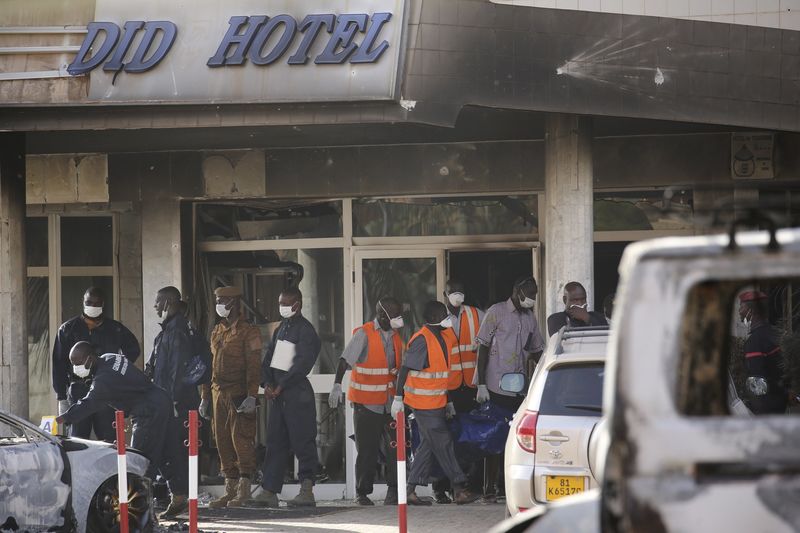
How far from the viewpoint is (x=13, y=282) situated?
45.3 feet

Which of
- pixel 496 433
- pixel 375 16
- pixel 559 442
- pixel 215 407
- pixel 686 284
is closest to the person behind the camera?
pixel 686 284

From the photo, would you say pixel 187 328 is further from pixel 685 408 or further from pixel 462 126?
pixel 685 408

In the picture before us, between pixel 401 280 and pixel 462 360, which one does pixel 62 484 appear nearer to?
pixel 462 360

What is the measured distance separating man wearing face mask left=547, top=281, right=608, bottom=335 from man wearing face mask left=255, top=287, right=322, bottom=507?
268 cm

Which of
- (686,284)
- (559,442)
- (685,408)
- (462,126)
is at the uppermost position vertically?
(462,126)

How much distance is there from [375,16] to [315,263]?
386 cm

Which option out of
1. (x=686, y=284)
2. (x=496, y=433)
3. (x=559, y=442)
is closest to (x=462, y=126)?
(x=496, y=433)

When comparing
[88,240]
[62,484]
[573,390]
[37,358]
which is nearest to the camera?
[573,390]

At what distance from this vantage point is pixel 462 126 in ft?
46.2

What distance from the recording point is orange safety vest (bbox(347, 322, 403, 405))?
1434cm

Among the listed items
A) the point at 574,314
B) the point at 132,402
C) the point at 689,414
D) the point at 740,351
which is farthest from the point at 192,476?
the point at 689,414

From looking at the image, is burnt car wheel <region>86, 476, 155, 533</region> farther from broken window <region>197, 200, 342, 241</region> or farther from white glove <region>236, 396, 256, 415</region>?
broken window <region>197, 200, 342, 241</region>

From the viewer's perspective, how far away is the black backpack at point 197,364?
1378 centimetres

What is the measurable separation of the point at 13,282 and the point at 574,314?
5390 millimetres
